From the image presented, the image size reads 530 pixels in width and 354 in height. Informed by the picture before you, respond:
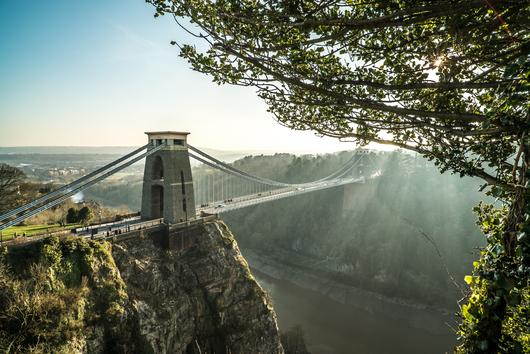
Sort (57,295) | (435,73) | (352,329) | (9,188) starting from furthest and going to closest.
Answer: (352,329) → (9,188) → (57,295) → (435,73)

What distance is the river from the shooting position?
21.5m

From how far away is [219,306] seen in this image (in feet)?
48.8

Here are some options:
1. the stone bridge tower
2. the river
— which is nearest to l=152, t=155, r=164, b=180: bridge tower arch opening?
the stone bridge tower

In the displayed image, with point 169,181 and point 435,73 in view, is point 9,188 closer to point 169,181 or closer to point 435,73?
point 169,181

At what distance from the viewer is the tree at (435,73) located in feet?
7.99

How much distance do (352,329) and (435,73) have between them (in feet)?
80.6

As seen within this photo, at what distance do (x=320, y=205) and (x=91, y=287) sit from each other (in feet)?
→ 123

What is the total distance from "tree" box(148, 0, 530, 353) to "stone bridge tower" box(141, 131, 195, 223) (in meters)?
12.6

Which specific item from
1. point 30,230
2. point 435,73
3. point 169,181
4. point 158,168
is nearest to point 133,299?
point 169,181

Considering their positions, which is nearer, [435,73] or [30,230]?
[435,73]

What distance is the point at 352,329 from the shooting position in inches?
934

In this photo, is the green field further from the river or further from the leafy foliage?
the river

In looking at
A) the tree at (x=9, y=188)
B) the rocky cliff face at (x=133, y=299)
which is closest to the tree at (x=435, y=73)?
the rocky cliff face at (x=133, y=299)

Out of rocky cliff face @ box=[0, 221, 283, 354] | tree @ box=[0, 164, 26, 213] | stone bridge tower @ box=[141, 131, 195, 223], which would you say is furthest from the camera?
stone bridge tower @ box=[141, 131, 195, 223]
